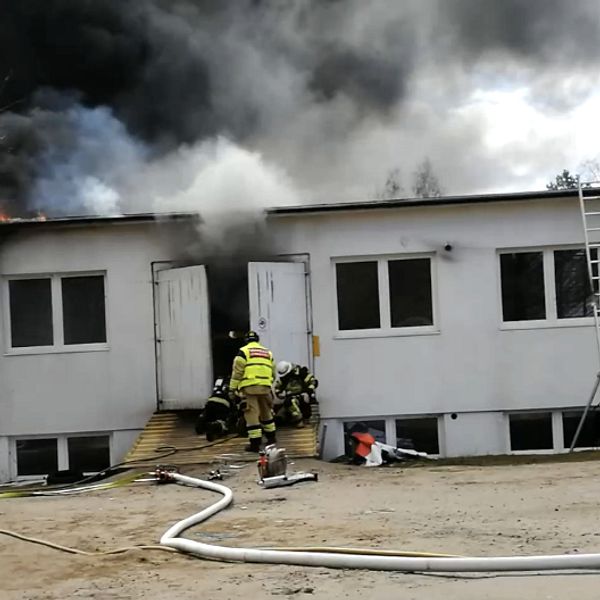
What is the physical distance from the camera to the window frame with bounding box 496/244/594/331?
13.6 m

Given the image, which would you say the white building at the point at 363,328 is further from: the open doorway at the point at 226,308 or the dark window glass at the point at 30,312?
the open doorway at the point at 226,308

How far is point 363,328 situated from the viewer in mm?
13836

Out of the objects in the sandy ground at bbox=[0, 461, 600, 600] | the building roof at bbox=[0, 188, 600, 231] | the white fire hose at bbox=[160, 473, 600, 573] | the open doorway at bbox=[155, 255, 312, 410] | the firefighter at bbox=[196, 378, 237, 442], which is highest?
the building roof at bbox=[0, 188, 600, 231]

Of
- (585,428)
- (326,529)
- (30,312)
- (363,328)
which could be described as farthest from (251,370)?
(585,428)

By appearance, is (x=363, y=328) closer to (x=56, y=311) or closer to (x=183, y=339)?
(x=183, y=339)

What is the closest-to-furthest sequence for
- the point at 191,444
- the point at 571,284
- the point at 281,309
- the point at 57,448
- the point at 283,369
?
the point at 191,444
the point at 283,369
the point at 281,309
the point at 571,284
the point at 57,448

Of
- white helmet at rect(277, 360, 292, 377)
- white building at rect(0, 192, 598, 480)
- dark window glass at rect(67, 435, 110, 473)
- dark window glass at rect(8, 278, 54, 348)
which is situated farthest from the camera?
dark window glass at rect(8, 278, 54, 348)

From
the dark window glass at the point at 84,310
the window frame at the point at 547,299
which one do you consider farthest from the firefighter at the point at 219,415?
the window frame at the point at 547,299

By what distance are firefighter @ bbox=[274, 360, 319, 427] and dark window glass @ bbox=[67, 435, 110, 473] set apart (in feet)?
10.5

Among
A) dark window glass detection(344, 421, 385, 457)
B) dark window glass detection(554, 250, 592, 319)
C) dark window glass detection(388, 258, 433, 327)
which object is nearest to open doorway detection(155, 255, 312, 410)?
dark window glass detection(344, 421, 385, 457)

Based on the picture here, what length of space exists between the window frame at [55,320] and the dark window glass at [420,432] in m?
4.72

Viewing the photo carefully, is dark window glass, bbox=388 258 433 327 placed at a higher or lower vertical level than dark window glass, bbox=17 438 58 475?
higher

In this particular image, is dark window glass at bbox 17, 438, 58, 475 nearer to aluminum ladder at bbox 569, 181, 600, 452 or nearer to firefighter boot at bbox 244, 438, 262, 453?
firefighter boot at bbox 244, 438, 262, 453

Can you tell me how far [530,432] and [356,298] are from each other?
3394 mm
